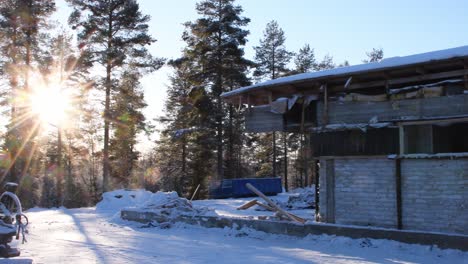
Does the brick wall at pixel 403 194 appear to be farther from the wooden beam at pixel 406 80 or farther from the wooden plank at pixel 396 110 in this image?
the wooden beam at pixel 406 80

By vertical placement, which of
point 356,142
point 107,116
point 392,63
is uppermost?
point 107,116

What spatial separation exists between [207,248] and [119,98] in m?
22.9

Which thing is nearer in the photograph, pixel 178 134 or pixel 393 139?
pixel 393 139

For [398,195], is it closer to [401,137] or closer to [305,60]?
[401,137]

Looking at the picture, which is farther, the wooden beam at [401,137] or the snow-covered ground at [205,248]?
the wooden beam at [401,137]

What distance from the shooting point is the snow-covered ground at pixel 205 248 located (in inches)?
414

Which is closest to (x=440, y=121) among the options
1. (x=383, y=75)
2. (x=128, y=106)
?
(x=383, y=75)

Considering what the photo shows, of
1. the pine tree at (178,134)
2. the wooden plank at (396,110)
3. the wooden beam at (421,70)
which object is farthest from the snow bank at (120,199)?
the wooden beam at (421,70)

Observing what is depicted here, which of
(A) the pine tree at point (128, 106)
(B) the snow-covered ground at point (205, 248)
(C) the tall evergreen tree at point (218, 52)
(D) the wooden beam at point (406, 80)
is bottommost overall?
(B) the snow-covered ground at point (205, 248)

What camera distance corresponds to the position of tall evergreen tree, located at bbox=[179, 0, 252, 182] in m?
37.2

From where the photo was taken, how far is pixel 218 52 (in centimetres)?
3734

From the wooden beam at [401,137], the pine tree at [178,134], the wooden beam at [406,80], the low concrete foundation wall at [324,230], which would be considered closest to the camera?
the low concrete foundation wall at [324,230]

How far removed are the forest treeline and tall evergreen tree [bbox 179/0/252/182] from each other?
8 centimetres

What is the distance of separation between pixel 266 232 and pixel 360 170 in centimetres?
336
